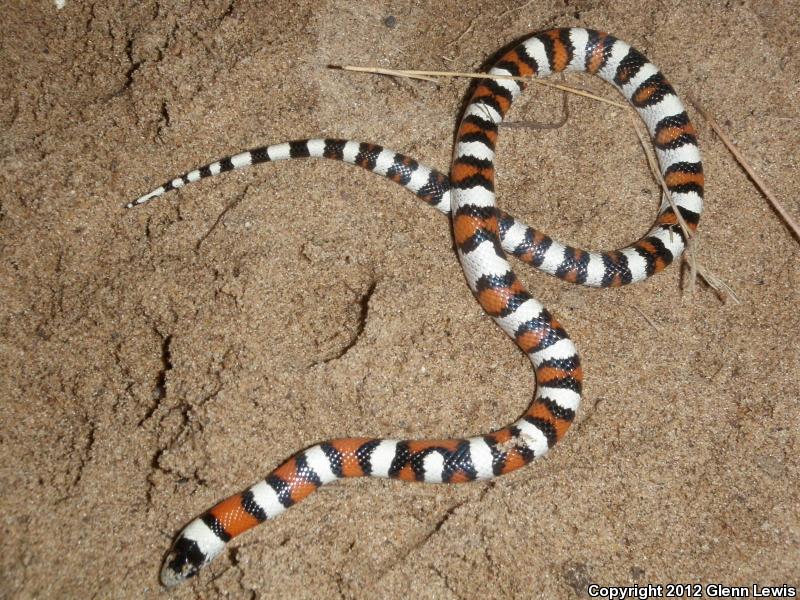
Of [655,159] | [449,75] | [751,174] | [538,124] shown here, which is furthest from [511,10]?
[751,174]

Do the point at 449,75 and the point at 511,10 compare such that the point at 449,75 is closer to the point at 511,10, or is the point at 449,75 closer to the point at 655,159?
the point at 511,10

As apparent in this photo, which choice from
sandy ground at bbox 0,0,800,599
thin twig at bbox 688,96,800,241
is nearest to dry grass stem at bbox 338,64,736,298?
thin twig at bbox 688,96,800,241

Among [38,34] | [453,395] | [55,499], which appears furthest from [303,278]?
[38,34]

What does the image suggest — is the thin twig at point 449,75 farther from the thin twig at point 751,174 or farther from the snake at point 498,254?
the thin twig at point 751,174

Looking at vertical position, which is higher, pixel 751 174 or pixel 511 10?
pixel 511 10

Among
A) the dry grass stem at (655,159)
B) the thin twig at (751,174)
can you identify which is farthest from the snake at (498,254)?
the thin twig at (751,174)

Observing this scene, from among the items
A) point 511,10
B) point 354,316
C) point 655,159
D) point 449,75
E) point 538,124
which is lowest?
point 354,316
